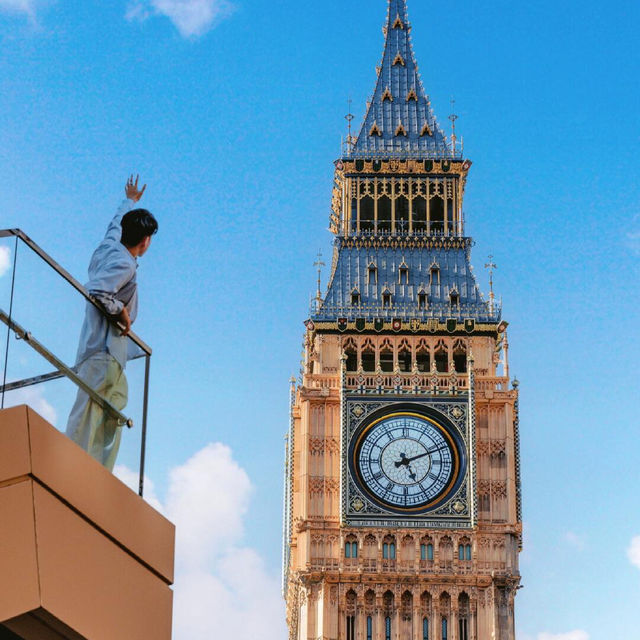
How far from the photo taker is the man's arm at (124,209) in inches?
486

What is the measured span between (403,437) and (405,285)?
7469mm

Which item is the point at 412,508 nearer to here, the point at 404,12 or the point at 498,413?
the point at 498,413

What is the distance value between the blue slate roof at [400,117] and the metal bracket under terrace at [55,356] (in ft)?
186

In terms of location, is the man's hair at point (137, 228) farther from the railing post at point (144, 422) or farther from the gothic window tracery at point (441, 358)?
the gothic window tracery at point (441, 358)

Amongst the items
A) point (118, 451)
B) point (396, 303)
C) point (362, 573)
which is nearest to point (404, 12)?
point (396, 303)

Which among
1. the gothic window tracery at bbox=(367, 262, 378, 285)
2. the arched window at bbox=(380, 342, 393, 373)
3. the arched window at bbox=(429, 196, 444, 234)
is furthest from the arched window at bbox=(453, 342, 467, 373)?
the arched window at bbox=(429, 196, 444, 234)

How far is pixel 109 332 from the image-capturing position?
1178 centimetres

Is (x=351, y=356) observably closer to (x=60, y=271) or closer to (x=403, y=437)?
(x=403, y=437)

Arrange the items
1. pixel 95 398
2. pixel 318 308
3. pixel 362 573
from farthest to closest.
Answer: pixel 318 308
pixel 362 573
pixel 95 398

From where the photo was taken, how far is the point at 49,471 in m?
10.0

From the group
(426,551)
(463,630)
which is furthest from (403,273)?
(463,630)

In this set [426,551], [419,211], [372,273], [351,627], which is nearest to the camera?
[351,627]

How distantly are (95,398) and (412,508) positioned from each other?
48.8 metres

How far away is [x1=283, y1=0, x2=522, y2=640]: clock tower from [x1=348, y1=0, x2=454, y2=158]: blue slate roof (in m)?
1.10
